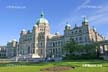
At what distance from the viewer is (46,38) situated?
130 meters

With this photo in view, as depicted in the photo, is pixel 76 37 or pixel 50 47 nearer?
pixel 76 37

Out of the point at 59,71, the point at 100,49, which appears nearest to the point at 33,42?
the point at 100,49

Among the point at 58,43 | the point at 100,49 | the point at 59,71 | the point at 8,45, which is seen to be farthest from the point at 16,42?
the point at 59,71

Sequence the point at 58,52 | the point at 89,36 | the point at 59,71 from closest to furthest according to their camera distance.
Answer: the point at 59,71, the point at 89,36, the point at 58,52

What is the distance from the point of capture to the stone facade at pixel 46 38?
347 feet

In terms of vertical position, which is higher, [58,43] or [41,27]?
[41,27]

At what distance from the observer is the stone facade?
105756mm

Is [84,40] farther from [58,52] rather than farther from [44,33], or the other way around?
[44,33]

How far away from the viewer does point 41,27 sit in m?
135

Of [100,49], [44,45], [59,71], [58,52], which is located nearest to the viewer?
[59,71]

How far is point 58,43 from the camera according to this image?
401 feet

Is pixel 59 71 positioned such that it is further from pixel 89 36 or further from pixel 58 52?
pixel 58 52

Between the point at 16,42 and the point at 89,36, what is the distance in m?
63.3

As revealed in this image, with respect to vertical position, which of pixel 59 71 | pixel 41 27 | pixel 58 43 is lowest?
pixel 59 71
